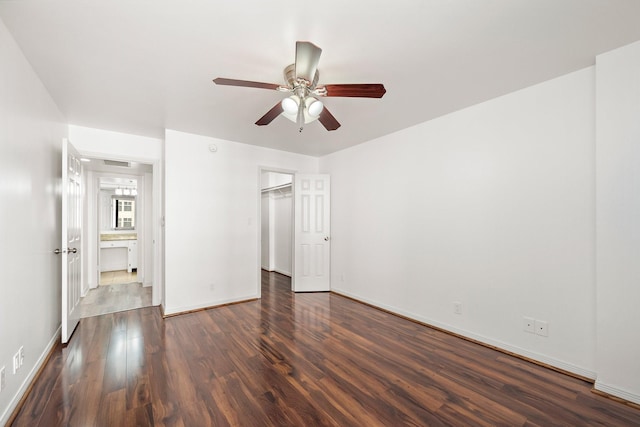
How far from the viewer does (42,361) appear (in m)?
2.32

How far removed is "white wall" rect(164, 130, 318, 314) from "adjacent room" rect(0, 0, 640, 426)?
4 cm

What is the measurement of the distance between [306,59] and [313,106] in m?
0.38

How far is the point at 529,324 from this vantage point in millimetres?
2488

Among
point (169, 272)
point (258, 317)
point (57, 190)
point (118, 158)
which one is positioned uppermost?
point (118, 158)

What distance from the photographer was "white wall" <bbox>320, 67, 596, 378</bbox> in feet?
7.38

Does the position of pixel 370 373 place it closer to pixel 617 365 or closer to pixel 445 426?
pixel 445 426

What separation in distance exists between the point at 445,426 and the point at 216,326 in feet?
8.34

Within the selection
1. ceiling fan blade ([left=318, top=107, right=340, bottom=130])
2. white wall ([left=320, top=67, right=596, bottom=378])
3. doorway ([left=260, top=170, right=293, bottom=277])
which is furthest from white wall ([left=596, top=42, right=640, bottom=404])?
doorway ([left=260, top=170, right=293, bottom=277])

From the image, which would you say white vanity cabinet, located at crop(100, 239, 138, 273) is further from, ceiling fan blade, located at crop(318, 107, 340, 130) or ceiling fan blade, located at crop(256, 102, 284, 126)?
ceiling fan blade, located at crop(318, 107, 340, 130)

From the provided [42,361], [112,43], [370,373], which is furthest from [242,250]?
[112,43]

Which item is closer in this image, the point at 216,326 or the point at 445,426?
the point at 445,426

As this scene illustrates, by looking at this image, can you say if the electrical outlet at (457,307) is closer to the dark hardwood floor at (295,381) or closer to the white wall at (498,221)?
the white wall at (498,221)

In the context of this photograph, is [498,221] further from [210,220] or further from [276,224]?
[276,224]

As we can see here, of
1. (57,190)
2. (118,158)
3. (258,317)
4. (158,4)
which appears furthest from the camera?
(118,158)
